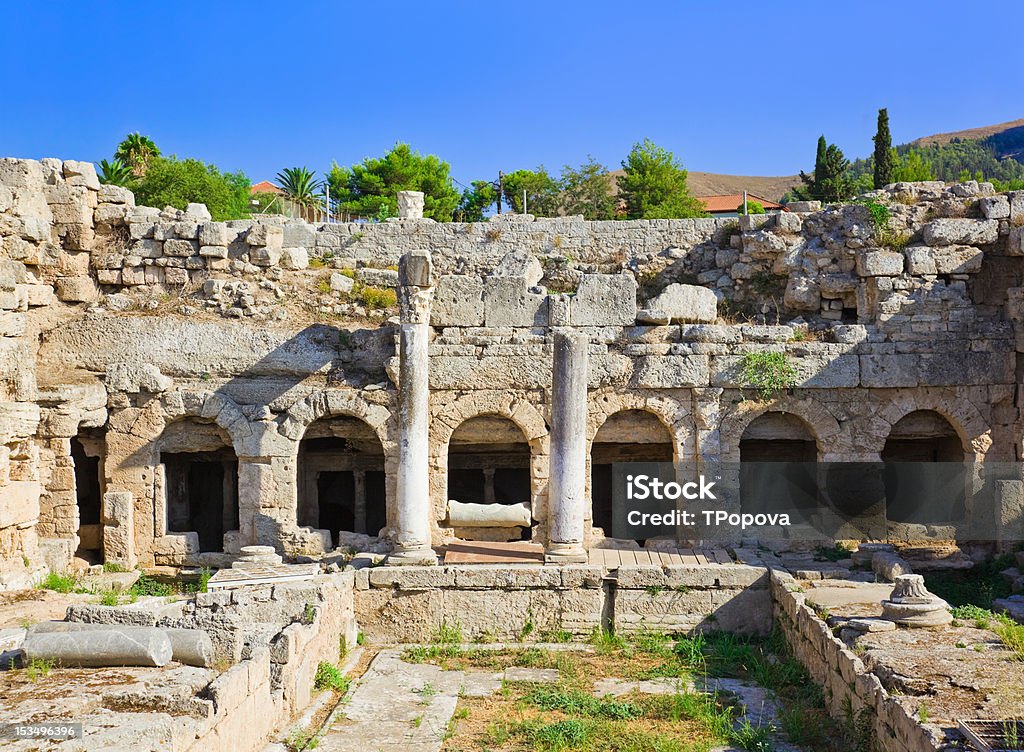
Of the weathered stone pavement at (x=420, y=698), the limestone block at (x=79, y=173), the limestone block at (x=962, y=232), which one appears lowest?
the weathered stone pavement at (x=420, y=698)

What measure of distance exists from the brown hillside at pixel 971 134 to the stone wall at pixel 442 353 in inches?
3504

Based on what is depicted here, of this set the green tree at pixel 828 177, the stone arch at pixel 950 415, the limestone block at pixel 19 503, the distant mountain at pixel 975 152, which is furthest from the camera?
the distant mountain at pixel 975 152

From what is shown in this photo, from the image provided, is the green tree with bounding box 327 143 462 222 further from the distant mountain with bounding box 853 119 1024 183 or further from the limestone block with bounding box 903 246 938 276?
the distant mountain with bounding box 853 119 1024 183

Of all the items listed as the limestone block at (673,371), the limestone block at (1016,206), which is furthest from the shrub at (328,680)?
the limestone block at (1016,206)

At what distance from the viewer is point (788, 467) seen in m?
19.0

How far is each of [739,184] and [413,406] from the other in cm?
6562

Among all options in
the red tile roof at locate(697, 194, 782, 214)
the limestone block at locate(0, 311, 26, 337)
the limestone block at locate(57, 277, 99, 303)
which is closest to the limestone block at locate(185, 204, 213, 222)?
the limestone block at locate(57, 277, 99, 303)

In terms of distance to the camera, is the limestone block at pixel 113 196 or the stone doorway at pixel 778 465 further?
the limestone block at pixel 113 196

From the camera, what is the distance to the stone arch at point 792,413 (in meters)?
17.6

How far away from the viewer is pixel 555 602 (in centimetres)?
1452

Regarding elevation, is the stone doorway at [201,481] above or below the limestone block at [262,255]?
below

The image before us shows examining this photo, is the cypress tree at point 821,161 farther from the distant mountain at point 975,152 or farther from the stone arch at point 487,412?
the distant mountain at point 975,152

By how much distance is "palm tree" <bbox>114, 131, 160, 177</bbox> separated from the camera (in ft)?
133

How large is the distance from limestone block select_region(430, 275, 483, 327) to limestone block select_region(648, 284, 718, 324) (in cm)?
288
